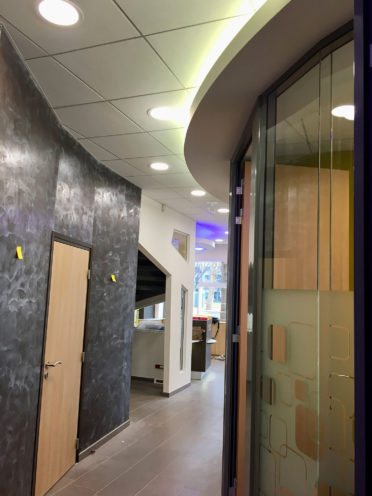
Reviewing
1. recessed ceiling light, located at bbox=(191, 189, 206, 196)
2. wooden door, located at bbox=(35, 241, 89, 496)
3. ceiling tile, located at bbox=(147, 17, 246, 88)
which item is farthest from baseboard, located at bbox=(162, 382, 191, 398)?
ceiling tile, located at bbox=(147, 17, 246, 88)

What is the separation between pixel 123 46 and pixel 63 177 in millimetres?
1661

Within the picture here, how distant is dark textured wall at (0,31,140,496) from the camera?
2.56 meters

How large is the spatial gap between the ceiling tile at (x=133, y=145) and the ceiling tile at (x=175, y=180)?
29.7 inches

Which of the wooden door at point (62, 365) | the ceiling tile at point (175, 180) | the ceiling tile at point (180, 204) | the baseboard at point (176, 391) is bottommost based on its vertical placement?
the baseboard at point (176, 391)

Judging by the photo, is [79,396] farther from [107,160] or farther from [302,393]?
[302,393]

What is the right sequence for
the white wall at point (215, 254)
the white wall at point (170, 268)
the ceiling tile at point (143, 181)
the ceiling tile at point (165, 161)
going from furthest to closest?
1. the white wall at point (215, 254)
2. the white wall at point (170, 268)
3. the ceiling tile at point (143, 181)
4. the ceiling tile at point (165, 161)

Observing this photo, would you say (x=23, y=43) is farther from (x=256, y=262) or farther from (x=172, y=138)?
(x=256, y=262)

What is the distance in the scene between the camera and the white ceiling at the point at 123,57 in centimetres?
202

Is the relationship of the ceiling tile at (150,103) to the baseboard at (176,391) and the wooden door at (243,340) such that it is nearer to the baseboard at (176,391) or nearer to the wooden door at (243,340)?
the wooden door at (243,340)

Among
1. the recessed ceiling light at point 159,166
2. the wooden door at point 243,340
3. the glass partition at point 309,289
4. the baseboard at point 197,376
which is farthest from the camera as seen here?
the baseboard at point 197,376

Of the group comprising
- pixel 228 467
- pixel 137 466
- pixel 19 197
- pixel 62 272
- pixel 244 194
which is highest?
pixel 244 194

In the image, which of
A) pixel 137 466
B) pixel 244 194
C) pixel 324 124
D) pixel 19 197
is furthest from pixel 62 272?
pixel 324 124

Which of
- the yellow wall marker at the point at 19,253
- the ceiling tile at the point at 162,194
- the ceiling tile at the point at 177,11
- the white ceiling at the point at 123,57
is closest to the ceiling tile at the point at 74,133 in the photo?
the white ceiling at the point at 123,57

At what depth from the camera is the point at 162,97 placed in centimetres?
293
